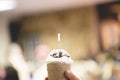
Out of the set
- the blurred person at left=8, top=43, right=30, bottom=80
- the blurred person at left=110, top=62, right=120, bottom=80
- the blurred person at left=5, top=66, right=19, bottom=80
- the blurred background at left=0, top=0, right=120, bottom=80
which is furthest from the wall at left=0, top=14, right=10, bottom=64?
the blurred person at left=110, top=62, right=120, bottom=80

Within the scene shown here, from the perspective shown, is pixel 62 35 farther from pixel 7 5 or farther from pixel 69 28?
pixel 7 5

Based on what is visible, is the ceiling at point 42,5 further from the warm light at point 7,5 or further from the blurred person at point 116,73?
the blurred person at point 116,73

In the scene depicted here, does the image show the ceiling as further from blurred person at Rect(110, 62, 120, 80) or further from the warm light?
blurred person at Rect(110, 62, 120, 80)

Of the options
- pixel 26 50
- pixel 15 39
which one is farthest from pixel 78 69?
pixel 15 39

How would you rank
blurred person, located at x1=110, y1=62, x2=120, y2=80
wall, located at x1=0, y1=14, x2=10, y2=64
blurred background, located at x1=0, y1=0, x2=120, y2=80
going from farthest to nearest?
1. wall, located at x1=0, y1=14, x2=10, y2=64
2. blurred background, located at x1=0, y1=0, x2=120, y2=80
3. blurred person, located at x1=110, y1=62, x2=120, y2=80

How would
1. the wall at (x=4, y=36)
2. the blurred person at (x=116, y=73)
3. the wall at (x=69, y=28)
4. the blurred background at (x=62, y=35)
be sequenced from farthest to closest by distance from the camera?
1. the wall at (x=4, y=36)
2. the wall at (x=69, y=28)
3. the blurred background at (x=62, y=35)
4. the blurred person at (x=116, y=73)

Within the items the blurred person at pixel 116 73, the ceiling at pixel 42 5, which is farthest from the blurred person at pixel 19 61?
the blurred person at pixel 116 73
